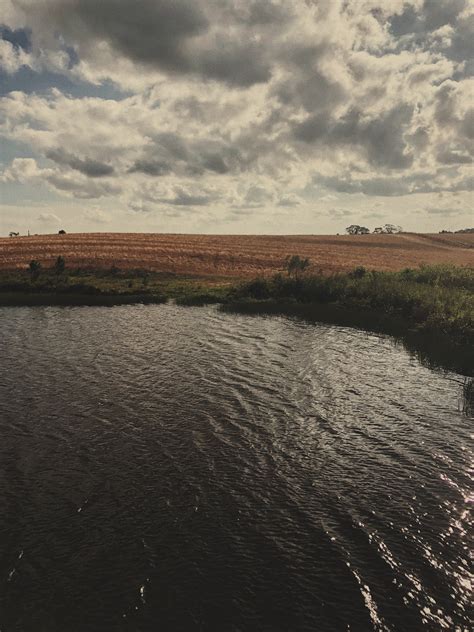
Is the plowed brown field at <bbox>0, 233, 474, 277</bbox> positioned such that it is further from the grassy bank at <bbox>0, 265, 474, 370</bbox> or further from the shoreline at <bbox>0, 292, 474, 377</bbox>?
the shoreline at <bbox>0, 292, 474, 377</bbox>

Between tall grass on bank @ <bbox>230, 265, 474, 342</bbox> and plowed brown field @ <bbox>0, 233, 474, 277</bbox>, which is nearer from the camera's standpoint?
tall grass on bank @ <bbox>230, 265, 474, 342</bbox>

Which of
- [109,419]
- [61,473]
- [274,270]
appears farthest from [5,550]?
[274,270]

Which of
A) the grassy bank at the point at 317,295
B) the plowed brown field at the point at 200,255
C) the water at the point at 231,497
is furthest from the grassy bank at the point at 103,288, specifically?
the water at the point at 231,497

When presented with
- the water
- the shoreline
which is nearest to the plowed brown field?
the shoreline

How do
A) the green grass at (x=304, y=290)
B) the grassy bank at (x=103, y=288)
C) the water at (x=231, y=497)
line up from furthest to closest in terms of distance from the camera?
the grassy bank at (x=103, y=288) < the green grass at (x=304, y=290) < the water at (x=231, y=497)

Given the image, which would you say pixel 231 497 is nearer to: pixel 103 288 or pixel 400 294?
pixel 400 294

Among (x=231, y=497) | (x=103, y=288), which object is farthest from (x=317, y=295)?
(x=231, y=497)

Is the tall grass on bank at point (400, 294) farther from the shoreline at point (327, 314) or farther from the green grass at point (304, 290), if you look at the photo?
the shoreline at point (327, 314)

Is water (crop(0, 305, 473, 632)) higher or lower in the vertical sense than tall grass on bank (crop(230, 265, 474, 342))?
lower
